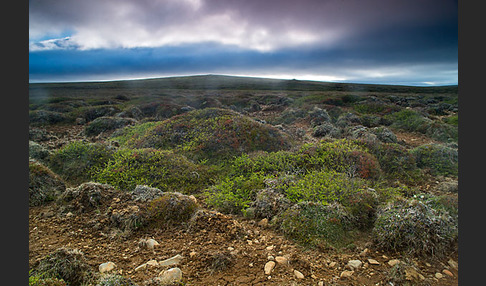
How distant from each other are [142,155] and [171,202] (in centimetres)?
315

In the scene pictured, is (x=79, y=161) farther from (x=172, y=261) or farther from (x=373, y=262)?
(x=373, y=262)

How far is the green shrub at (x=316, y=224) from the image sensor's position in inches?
143

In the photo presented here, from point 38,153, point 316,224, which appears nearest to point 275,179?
point 316,224

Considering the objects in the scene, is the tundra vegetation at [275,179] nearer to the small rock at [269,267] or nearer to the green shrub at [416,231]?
the green shrub at [416,231]

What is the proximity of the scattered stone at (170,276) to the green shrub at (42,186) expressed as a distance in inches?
149

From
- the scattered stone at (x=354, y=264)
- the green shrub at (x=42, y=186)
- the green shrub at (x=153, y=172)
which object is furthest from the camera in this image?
the green shrub at (x=153, y=172)

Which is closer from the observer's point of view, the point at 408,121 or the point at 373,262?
the point at 373,262

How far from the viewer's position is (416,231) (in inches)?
135

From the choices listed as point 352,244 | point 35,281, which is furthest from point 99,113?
point 352,244

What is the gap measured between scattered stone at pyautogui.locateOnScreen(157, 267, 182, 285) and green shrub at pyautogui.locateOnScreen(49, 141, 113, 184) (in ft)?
15.3

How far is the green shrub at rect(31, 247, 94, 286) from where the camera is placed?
2.70m

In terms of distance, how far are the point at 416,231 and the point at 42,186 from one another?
705 centimetres

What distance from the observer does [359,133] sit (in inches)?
462

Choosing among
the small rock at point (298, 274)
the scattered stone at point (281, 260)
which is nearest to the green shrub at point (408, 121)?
the scattered stone at point (281, 260)
